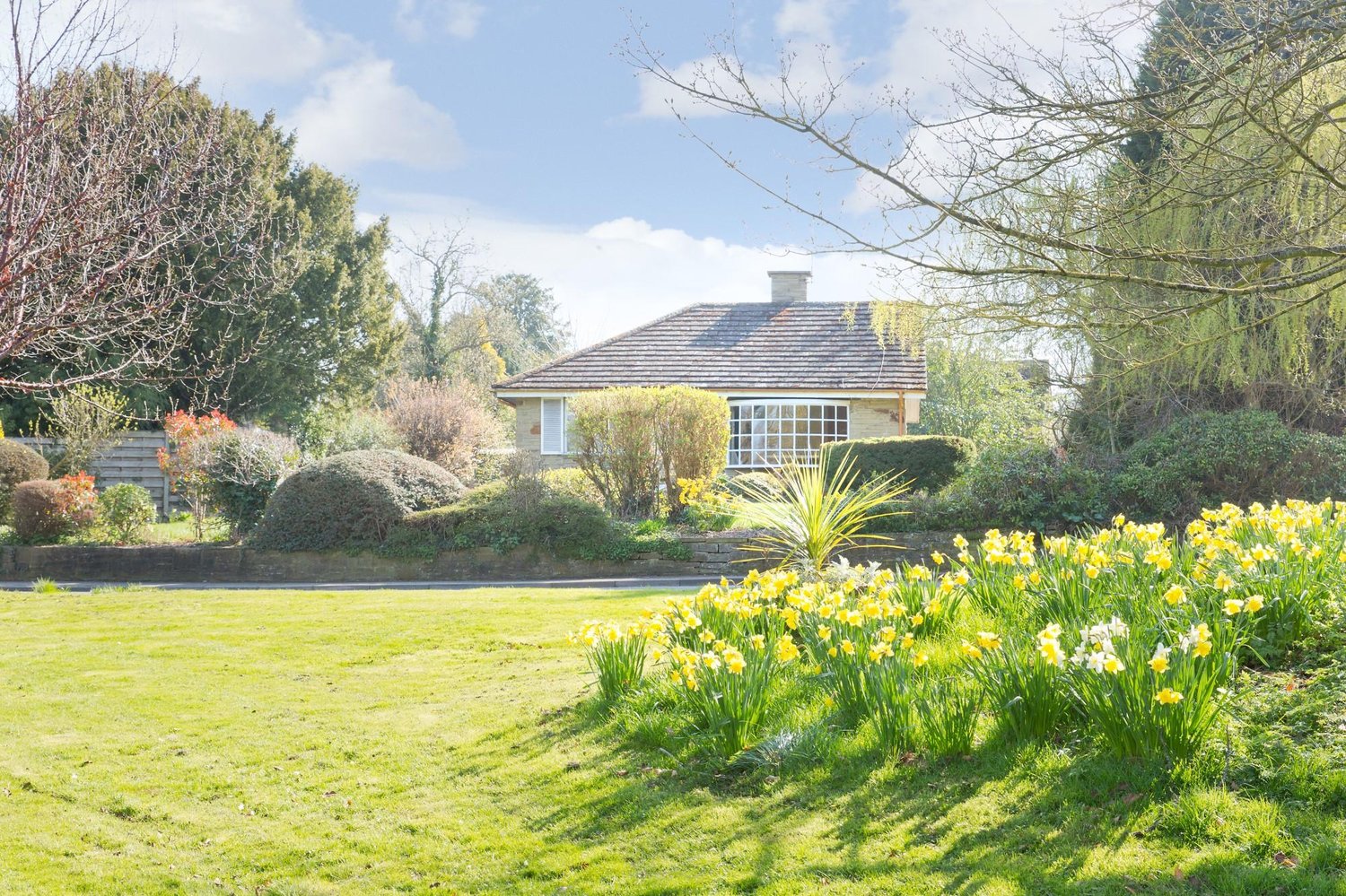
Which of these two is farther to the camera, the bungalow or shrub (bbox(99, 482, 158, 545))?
the bungalow

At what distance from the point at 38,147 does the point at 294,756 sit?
Answer: 4749 millimetres

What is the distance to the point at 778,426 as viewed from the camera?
22719 millimetres

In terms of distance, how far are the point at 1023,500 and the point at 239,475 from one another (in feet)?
37.7

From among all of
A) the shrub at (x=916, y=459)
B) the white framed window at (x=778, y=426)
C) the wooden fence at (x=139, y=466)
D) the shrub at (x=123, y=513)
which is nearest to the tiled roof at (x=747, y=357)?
the white framed window at (x=778, y=426)

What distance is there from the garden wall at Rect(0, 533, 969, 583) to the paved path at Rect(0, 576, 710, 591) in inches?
11.1

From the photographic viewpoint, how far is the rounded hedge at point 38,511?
15859 mm

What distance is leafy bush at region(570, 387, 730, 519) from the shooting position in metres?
15.1

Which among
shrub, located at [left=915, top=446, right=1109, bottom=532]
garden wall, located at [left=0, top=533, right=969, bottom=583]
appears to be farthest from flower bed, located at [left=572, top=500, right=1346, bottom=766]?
garden wall, located at [left=0, top=533, right=969, bottom=583]

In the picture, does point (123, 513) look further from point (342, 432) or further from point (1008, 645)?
point (1008, 645)

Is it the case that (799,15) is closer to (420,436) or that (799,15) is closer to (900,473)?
(900,473)

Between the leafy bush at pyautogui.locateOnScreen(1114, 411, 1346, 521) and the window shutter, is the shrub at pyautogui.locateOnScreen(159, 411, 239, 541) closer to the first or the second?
the window shutter

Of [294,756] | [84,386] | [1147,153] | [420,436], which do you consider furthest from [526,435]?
[294,756]

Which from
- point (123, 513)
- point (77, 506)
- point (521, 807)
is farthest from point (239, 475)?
point (521, 807)

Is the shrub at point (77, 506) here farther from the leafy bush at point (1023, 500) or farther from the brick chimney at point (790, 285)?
the brick chimney at point (790, 285)
